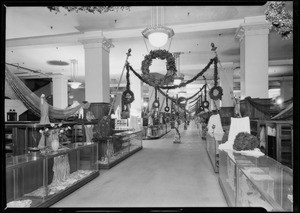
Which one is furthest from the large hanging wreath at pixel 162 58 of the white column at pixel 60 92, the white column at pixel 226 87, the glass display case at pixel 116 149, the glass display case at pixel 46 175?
the white column at pixel 60 92

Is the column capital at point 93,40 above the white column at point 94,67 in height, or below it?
above

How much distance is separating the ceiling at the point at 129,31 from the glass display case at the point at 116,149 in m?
3.55

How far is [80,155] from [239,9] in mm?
5989

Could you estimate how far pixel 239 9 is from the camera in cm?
640

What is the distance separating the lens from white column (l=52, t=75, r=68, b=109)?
15.2 meters

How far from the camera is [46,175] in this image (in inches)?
147

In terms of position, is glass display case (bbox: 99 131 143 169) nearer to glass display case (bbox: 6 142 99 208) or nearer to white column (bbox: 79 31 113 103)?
glass display case (bbox: 6 142 99 208)

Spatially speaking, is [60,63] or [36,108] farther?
[60,63]

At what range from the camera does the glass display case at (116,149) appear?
6441mm

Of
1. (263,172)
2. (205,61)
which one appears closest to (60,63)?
(205,61)

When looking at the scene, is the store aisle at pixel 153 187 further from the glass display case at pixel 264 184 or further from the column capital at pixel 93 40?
the column capital at pixel 93 40

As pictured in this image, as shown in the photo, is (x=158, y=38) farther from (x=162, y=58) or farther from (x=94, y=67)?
(x=94, y=67)

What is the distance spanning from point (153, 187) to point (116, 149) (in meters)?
3.09
